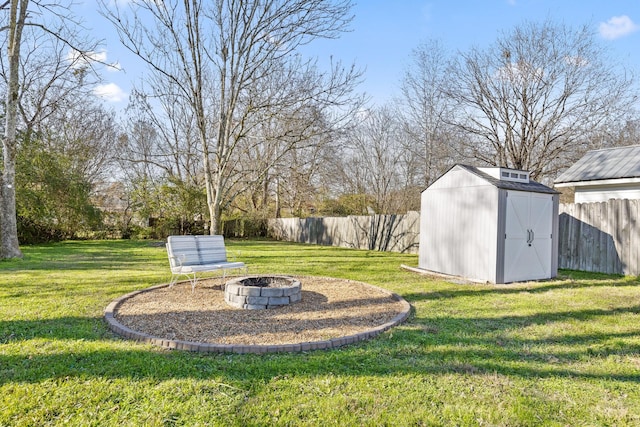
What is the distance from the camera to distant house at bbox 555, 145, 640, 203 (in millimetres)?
10008

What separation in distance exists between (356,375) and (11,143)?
10.8 m

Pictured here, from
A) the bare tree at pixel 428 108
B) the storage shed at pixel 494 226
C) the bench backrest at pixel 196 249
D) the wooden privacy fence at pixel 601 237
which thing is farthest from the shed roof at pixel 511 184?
the bare tree at pixel 428 108

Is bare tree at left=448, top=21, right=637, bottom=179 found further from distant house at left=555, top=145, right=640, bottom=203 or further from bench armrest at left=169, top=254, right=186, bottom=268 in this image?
bench armrest at left=169, top=254, right=186, bottom=268

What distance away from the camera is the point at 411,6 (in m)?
9.88

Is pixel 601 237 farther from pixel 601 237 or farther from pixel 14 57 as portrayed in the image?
pixel 14 57

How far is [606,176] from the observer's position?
409 inches

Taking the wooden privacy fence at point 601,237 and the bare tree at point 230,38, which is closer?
the wooden privacy fence at point 601,237

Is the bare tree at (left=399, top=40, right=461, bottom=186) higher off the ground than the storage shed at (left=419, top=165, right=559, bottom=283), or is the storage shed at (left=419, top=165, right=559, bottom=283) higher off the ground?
the bare tree at (left=399, top=40, right=461, bottom=186)

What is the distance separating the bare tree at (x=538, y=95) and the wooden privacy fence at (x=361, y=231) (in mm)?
6241

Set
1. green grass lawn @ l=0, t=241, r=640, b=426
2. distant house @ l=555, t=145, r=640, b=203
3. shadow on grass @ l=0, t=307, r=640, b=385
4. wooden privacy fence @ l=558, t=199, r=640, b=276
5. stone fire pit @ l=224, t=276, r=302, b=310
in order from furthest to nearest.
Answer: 1. distant house @ l=555, t=145, r=640, b=203
2. wooden privacy fence @ l=558, t=199, r=640, b=276
3. stone fire pit @ l=224, t=276, r=302, b=310
4. shadow on grass @ l=0, t=307, r=640, b=385
5. green grass lawn @ l=0, t=241, r=640, b=426

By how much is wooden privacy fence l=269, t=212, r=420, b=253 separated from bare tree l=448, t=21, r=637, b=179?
20.5ft

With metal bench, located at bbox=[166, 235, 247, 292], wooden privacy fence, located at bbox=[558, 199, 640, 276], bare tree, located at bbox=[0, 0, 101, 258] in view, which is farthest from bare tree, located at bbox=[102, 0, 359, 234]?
wooden privacy fence, located at bbox=[558, 199, 640, 276]

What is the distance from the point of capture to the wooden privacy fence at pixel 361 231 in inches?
516

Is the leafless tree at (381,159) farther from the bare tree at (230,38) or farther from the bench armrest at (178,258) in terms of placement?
the bench armrest at (178,258)
